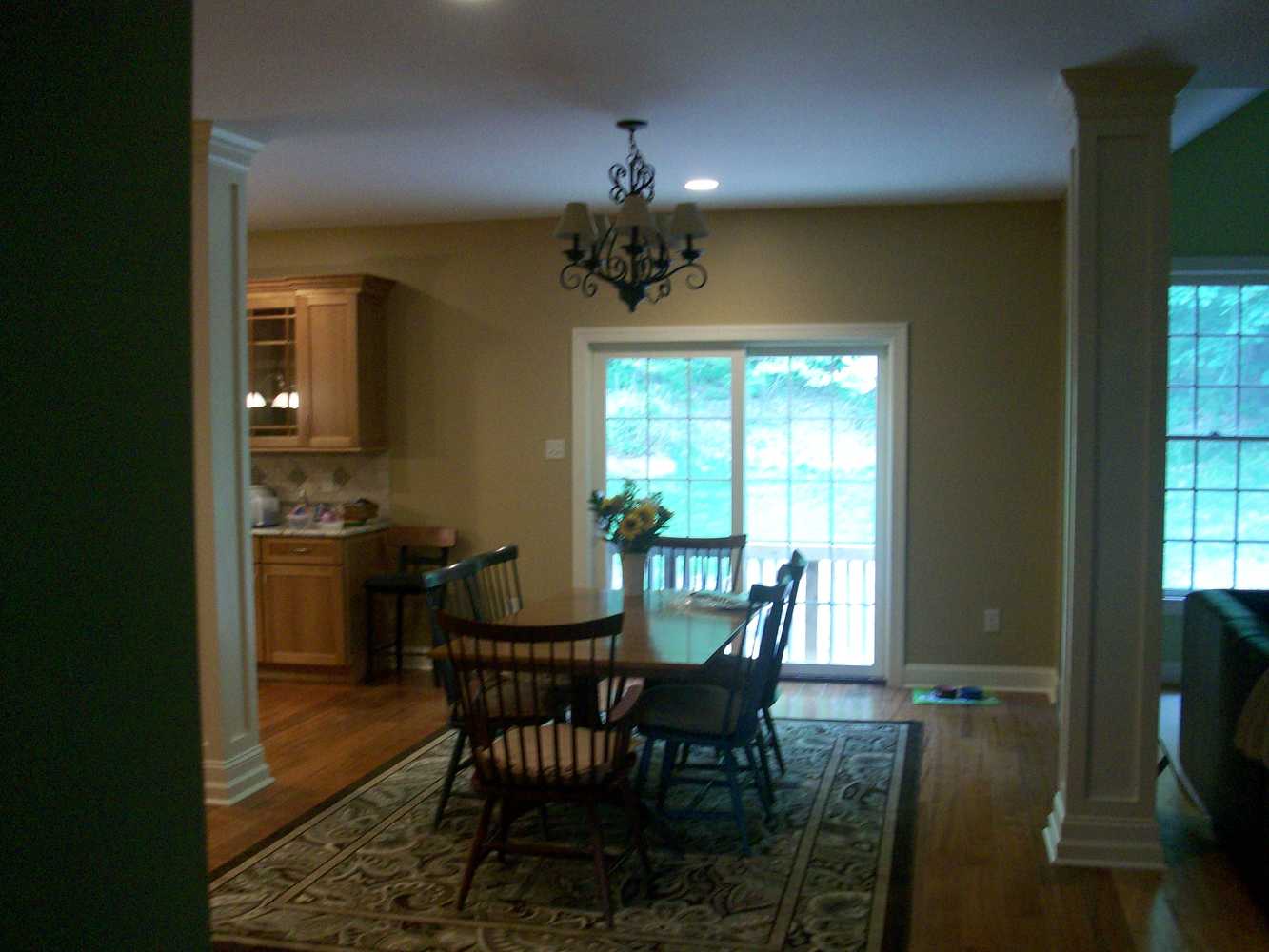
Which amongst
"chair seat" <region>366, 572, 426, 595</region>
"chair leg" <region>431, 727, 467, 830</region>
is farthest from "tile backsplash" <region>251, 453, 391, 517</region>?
"chair leg" <region>431, 727, 467, 830</region>

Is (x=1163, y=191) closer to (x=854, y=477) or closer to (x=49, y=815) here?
(x=854, y=477)

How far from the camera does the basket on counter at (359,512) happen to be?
649 cm

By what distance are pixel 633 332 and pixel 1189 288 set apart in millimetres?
3106

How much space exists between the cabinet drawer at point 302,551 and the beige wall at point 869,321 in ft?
2.10

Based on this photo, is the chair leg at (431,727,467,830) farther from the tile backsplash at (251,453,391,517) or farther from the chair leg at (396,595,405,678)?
the tile backsplash at (251,453,391,517)

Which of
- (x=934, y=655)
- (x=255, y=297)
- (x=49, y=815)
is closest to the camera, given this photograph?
(x=49, y=815)

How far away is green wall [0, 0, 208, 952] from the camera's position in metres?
0.89

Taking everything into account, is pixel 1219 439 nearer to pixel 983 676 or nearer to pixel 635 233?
pixel 983 676

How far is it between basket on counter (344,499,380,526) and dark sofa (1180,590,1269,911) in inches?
168

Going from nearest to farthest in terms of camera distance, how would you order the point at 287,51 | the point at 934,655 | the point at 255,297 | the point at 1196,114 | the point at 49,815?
the point at 49,815, the point at 287,51, the point at 1196,114, the point at 934,655, the point at 255,297

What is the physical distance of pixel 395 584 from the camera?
6.23 meters

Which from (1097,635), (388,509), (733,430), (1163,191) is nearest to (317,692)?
(388,509)

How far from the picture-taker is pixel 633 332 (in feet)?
20.7

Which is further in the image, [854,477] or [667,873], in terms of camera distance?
[854,477]
